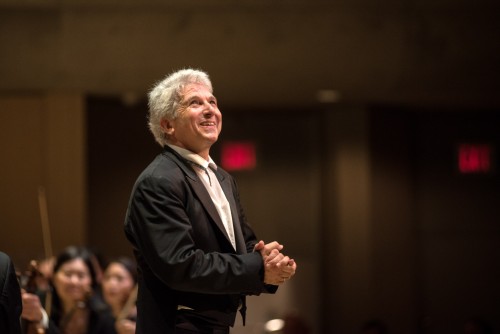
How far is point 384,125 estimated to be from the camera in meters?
7.79

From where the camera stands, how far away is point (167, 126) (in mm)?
2830

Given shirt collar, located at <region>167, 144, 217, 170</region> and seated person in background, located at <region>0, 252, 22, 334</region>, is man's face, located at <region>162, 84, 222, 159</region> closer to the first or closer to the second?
shirt collar, located at <region>167, 144, 217, 170</region>

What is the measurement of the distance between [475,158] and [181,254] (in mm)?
6087

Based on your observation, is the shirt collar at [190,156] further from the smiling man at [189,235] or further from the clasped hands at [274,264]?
the clasped hands at [274,264]

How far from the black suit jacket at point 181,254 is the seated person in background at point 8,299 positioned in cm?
42

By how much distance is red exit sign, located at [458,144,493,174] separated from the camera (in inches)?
324

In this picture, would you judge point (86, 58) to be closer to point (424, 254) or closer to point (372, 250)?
point (372, 250)

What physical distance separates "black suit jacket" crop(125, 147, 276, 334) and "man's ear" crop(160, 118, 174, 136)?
0.06 metres

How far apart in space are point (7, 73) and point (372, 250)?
3208mm

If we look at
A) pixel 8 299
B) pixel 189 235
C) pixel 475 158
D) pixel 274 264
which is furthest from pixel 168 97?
pixel 475 158

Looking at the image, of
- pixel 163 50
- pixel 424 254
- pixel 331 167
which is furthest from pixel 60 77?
pixel 424 254

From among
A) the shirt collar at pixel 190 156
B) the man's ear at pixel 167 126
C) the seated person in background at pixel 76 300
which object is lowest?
the seated person in background at pixel 76 300

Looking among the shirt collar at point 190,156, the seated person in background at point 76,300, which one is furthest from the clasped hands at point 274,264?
the seated person in background at point 76,300

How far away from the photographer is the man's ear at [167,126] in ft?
9.24
